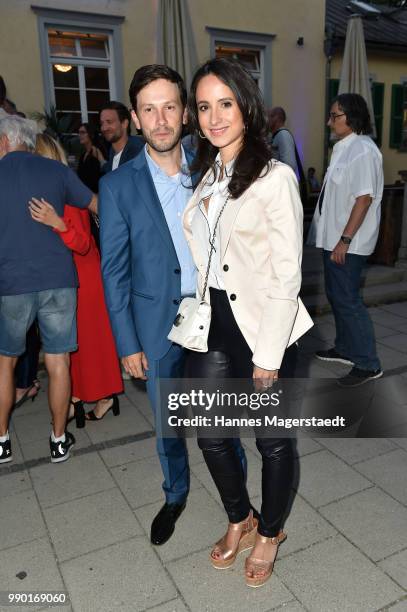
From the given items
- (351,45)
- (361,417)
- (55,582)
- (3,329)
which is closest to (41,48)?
(351,45)

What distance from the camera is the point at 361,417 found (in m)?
3.62

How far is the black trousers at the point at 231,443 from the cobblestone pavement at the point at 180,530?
0.31 m

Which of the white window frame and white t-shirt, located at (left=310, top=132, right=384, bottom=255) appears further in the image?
the white window frame

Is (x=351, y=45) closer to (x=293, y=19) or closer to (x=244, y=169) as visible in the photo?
(x=293, y=19)

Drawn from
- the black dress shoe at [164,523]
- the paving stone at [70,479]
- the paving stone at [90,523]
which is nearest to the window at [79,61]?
the paving stone at [70,479]

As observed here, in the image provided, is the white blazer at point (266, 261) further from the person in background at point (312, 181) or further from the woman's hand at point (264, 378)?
the person in background at point (312, 181)

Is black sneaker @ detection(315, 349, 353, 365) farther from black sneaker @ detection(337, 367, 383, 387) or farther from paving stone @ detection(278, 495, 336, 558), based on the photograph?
paving stone @ detection(278, 495, 336, 558)

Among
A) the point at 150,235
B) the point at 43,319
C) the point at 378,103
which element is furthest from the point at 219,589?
the point at 378,103

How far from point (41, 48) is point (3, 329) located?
7432 millimetres

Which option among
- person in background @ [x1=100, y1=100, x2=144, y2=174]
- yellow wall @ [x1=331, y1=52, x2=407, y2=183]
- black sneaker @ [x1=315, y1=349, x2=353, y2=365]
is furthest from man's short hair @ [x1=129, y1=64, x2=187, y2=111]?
yellow wall @ [x1=331, y1=52, x2=407, y2=183]

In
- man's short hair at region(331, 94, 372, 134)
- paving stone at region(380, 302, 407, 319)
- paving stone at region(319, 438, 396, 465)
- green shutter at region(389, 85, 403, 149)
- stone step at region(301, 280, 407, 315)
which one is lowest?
paving stone at region(319, 438, 396, 465)

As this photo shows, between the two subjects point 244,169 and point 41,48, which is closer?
point 244,169

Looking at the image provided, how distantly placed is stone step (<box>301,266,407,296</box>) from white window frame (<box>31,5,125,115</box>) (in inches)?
215

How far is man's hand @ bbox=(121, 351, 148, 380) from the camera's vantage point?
7.47ft
